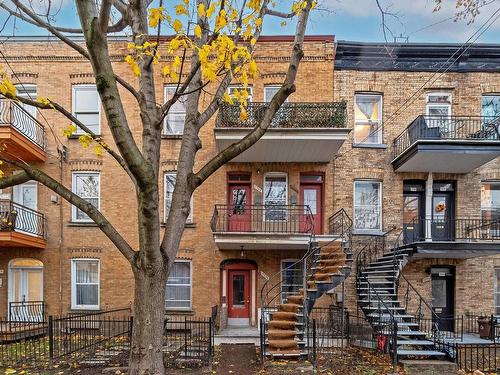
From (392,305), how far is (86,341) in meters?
9.44

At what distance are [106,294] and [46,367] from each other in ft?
17.5

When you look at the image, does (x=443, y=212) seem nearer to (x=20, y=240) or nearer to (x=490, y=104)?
(x=490, y=104)

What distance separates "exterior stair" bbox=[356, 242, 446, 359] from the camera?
995 cm

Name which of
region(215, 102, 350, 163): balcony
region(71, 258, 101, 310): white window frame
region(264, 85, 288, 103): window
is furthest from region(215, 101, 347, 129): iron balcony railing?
region(71, 258, 101, 310): white window frame

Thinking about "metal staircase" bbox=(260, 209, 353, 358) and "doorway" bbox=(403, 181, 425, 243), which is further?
"doorway" bbox=(403, 181, 425, 243)

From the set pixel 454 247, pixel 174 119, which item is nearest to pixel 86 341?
pixel 174 119

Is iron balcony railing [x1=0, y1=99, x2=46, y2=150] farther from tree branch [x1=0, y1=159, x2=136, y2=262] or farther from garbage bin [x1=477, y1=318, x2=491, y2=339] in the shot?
garbage bin [x1=477, y1=318, x2=491, y2=339]

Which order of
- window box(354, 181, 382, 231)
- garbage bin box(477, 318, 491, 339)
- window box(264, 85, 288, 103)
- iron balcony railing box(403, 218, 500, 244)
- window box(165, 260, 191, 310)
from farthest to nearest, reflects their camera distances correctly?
window box(264, 85, 288, 103) → window box(165, 260, 191, 310) → window box(354, 181, 382, 231) → iron balcony railing box(403, 218, 500, 244) → garbage bin box(477, 318, 491, 339)

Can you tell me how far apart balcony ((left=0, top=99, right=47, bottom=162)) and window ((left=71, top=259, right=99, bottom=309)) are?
4.24 m

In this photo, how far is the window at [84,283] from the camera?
14.9 m

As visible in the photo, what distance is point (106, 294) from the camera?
14656mm

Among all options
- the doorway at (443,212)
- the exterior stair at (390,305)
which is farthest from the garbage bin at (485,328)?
the doorway at (443,212)

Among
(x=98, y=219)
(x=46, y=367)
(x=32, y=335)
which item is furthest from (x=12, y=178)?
(x=32, y=335)

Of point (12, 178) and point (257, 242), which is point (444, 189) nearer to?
point (257, 242)
